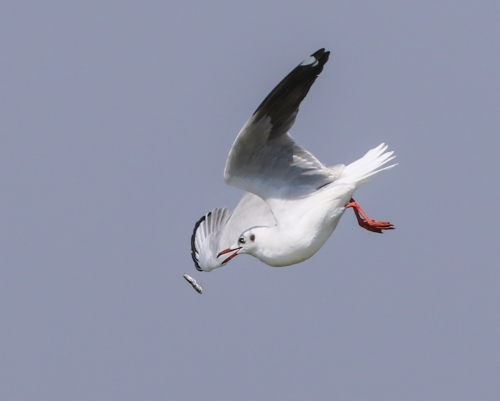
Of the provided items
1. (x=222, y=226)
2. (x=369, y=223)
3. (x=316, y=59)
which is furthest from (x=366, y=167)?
(x=222, y=226)

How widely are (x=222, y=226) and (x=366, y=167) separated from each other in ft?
6.30

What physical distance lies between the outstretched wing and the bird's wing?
61 cm

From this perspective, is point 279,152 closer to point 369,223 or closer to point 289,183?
point 289,183

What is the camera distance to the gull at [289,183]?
32.0 feet

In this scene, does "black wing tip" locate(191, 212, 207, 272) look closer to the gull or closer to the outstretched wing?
the gull

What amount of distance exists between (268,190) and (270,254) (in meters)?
0.53

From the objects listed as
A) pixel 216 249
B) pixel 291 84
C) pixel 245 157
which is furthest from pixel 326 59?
pixel 216 249

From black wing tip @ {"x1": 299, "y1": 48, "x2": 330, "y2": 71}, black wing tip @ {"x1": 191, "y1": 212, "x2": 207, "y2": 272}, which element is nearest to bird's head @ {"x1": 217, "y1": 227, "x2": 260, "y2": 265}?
black wing tip @ {"x1": 191, "y1": 212, "x2": 207, "y2": 272}

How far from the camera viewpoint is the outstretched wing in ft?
31.4

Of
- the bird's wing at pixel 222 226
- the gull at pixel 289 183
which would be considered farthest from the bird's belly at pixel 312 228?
the bird's wing at pixel 222 226

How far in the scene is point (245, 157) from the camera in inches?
391

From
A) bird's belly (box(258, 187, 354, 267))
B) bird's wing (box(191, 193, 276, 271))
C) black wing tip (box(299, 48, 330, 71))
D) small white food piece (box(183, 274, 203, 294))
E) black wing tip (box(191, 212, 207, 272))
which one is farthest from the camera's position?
black wing tip (box(191, 212, 207, 272))

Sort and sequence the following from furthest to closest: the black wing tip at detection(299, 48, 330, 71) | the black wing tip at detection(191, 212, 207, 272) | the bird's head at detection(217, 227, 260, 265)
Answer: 1. the black wing tip at detection(191, 212, 207, 272)
2. the bird's head at detection(217, 227, 260, 265)
3. the black wing tip at detection(299, 48, 330, 71)

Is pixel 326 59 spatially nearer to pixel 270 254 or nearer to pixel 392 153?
pixel 392 153
